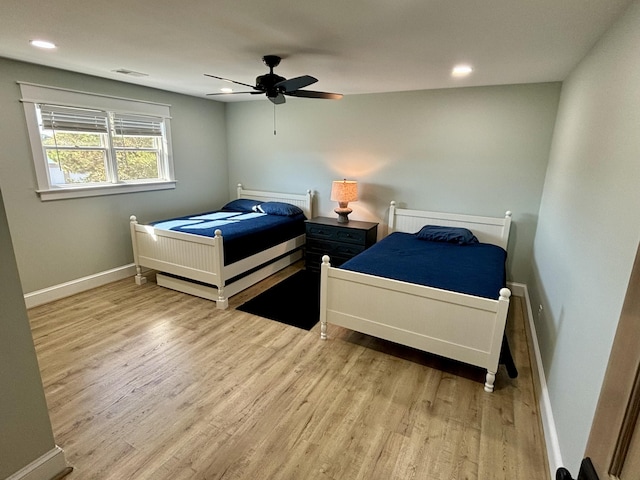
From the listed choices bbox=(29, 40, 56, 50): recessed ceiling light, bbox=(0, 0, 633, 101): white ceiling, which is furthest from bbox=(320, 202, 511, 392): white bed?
bbox=(29, 40, 56, 50): recessed ceiling light

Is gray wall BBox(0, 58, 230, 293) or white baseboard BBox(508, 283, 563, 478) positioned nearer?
white baseboard BBox(508, 283, 563, 478)

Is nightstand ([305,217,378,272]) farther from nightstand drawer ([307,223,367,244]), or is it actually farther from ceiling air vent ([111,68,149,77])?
ceiling air vent ([111,68,149,77])

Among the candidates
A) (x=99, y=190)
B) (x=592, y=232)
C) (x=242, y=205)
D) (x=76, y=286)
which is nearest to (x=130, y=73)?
(x=99, y=190)

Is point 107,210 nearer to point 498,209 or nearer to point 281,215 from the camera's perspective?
point 281,215

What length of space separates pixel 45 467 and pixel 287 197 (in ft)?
13.3

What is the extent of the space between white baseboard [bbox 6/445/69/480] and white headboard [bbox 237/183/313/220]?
12.6 feet

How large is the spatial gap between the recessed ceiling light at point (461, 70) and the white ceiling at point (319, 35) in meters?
0.08

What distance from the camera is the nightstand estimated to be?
4.25 metres

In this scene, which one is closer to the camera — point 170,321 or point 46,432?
point 46,432

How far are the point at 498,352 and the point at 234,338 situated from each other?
2.12 m

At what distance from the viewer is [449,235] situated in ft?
12.3

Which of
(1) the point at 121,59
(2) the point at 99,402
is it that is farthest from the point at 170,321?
(1) the point at 121,59

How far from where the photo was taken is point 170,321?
328 cm

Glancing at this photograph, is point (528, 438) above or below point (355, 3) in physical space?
below
